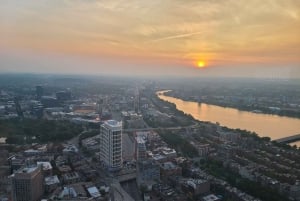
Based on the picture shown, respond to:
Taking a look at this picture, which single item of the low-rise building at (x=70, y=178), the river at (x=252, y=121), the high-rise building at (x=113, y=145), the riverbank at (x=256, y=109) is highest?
the high-rise building at (x=113, y=145)

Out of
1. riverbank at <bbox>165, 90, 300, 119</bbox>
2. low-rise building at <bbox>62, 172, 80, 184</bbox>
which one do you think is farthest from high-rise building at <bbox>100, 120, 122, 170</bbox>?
riverbank at <bbox>165, 90, 300, 119</bbox>

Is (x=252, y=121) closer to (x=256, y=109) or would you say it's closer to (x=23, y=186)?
(x=256, y=109)

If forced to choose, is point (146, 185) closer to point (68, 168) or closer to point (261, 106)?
point (68, 168)

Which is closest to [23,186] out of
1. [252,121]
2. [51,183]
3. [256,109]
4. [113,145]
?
[51,183]

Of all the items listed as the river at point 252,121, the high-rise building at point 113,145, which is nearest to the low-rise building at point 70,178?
the high-rise building at point 113,145

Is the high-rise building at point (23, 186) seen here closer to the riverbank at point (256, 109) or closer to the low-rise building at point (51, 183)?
the low-rise building at point (51, 183)

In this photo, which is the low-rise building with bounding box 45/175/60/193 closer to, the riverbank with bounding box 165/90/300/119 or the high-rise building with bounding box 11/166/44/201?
the high-rise building with bounding box 11/166/44/201

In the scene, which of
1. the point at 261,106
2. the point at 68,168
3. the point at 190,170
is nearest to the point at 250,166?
the point at 190,170

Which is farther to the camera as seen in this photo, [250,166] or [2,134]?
[2,134]
